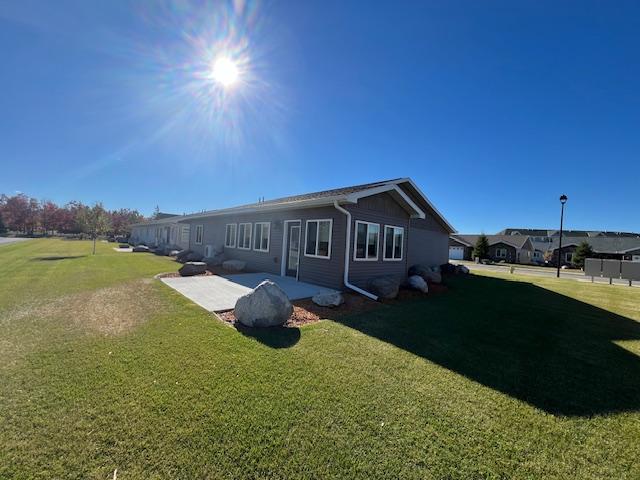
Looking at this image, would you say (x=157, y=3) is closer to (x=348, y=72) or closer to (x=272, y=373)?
(x=348, y=72)

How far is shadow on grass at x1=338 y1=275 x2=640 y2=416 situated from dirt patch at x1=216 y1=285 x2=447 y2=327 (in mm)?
429

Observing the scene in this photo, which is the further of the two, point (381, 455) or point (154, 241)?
point (154, 241)

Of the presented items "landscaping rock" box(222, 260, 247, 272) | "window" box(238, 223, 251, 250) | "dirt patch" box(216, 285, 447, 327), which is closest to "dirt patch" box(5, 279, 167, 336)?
"dirt patch" box(216, 285, 447, 327)

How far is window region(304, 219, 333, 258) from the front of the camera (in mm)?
9141

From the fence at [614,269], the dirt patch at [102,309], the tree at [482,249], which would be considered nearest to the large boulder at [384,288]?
the dirt patch at [102,309]

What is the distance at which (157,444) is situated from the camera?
222 cm

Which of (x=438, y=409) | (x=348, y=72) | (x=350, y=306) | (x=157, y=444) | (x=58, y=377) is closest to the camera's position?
(x=157, y=444)

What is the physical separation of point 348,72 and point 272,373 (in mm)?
10210

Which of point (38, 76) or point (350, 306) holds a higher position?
point (38, 76)

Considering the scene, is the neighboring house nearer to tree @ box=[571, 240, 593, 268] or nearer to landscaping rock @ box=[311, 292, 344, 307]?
landscaping rock @ box=[311, 292, 344, 307]

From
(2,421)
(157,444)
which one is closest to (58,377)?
(2,421)

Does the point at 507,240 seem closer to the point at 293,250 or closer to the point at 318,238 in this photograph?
the point at 293,250

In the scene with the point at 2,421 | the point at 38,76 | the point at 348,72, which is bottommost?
the point at 2,421

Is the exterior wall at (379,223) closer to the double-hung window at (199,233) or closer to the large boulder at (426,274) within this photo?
the large boulder at (426,274)
